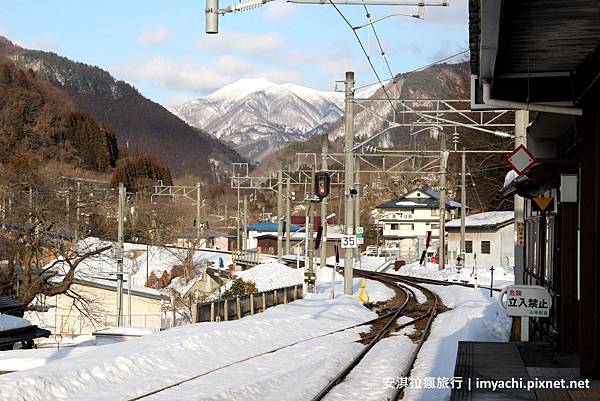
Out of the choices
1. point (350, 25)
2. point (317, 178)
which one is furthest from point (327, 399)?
point (317, 178)

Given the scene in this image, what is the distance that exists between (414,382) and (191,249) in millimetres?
50124

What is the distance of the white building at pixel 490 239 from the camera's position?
5975 cm

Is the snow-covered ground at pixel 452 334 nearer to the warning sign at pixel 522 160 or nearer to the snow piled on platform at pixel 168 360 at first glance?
the snow piled on platform at pixel 168 360

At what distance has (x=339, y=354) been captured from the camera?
18.0 metres

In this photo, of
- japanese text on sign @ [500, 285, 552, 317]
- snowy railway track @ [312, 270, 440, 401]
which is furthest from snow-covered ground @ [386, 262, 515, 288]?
japanese text on sign @ [500, 285, 552, 317]

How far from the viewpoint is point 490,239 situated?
61281mm

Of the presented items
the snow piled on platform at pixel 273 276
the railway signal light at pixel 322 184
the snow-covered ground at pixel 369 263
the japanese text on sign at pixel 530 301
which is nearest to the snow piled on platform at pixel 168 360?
the japanese text on sign at pixel 530 301

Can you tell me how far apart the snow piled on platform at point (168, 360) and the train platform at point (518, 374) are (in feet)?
8.72

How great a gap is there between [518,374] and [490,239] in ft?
164

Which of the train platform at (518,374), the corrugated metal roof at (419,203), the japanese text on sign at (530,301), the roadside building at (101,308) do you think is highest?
the corrugated metal roof at (419,203)

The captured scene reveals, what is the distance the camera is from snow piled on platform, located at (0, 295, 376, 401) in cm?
1345

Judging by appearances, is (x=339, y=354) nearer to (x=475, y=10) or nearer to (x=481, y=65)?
(x=481, y=65)

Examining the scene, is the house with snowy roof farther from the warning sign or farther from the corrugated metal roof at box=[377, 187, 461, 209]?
the warning sign

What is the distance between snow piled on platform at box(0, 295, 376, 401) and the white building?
36711 millimetres
